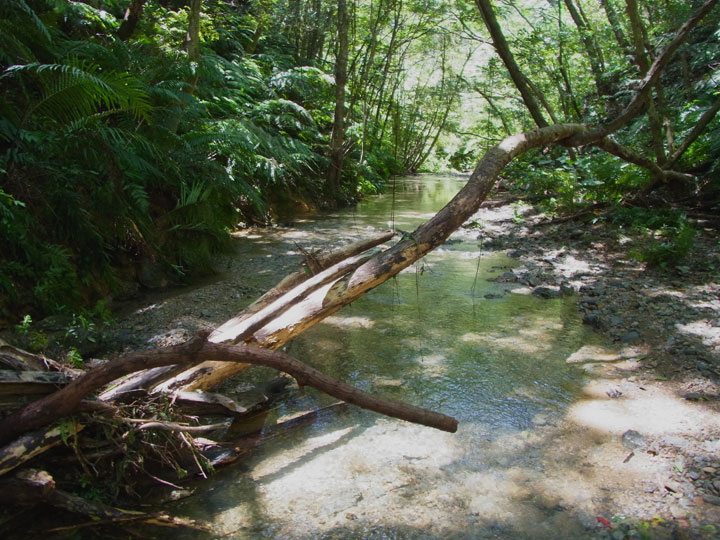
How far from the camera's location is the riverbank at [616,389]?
2195 mm

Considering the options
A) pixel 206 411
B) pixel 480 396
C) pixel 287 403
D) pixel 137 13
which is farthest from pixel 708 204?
pixel 137 13

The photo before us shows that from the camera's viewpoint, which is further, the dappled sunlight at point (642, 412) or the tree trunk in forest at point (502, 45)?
the tree trunk in forest at point (502, 45)

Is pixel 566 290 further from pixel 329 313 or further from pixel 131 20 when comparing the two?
pixel 131 20

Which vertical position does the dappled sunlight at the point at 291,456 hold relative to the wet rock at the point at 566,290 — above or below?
below

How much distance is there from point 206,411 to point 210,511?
555 millimetres

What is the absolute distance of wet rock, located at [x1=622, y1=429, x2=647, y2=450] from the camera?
263 cm

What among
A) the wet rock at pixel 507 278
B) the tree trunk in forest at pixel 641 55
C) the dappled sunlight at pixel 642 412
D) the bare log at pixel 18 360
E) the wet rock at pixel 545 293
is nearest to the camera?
the bare log at pixel 18 360

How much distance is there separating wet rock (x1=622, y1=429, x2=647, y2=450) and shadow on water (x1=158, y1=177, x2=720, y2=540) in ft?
0.13

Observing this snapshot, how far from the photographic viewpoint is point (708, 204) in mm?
6770

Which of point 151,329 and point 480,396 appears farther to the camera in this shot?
point 151,329

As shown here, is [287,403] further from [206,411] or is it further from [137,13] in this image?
[137,13]

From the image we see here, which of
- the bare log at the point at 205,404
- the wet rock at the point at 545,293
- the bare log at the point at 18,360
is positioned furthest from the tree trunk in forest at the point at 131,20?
the wet rock at the point at 545,293

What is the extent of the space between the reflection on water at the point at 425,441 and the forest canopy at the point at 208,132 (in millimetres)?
2058

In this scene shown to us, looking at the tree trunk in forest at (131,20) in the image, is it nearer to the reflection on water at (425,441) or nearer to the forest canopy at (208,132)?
the forest canopy at (208,132)
